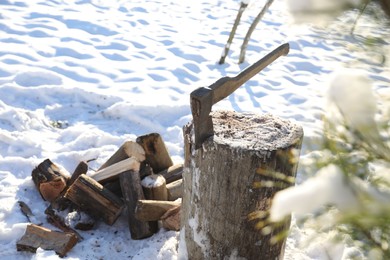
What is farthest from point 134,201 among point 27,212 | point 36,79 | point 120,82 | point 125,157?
point 36,79

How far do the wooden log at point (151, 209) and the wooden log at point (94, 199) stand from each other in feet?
0.70

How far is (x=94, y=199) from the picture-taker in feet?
9.31

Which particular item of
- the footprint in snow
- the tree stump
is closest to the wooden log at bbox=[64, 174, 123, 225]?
the tree stump

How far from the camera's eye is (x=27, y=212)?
2.90 metres

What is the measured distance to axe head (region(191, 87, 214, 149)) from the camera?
190 centimetres

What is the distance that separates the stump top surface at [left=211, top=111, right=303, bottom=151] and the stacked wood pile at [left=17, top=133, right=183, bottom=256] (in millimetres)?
744

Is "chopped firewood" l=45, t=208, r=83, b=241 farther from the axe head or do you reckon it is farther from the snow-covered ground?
the axe head

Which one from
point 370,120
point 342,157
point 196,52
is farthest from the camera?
point 196,52

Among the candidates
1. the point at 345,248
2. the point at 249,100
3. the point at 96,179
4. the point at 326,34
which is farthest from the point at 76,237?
the point at 249,100

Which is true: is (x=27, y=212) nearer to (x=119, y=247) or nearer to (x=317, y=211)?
(x=119, y=247)

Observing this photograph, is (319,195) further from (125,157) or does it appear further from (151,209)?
(125,157)

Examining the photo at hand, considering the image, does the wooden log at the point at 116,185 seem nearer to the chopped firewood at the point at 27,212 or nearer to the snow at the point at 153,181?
the snow at the point at 153,181

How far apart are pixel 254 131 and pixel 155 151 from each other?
114cm

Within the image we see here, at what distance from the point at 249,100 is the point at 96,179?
242 centimetres
